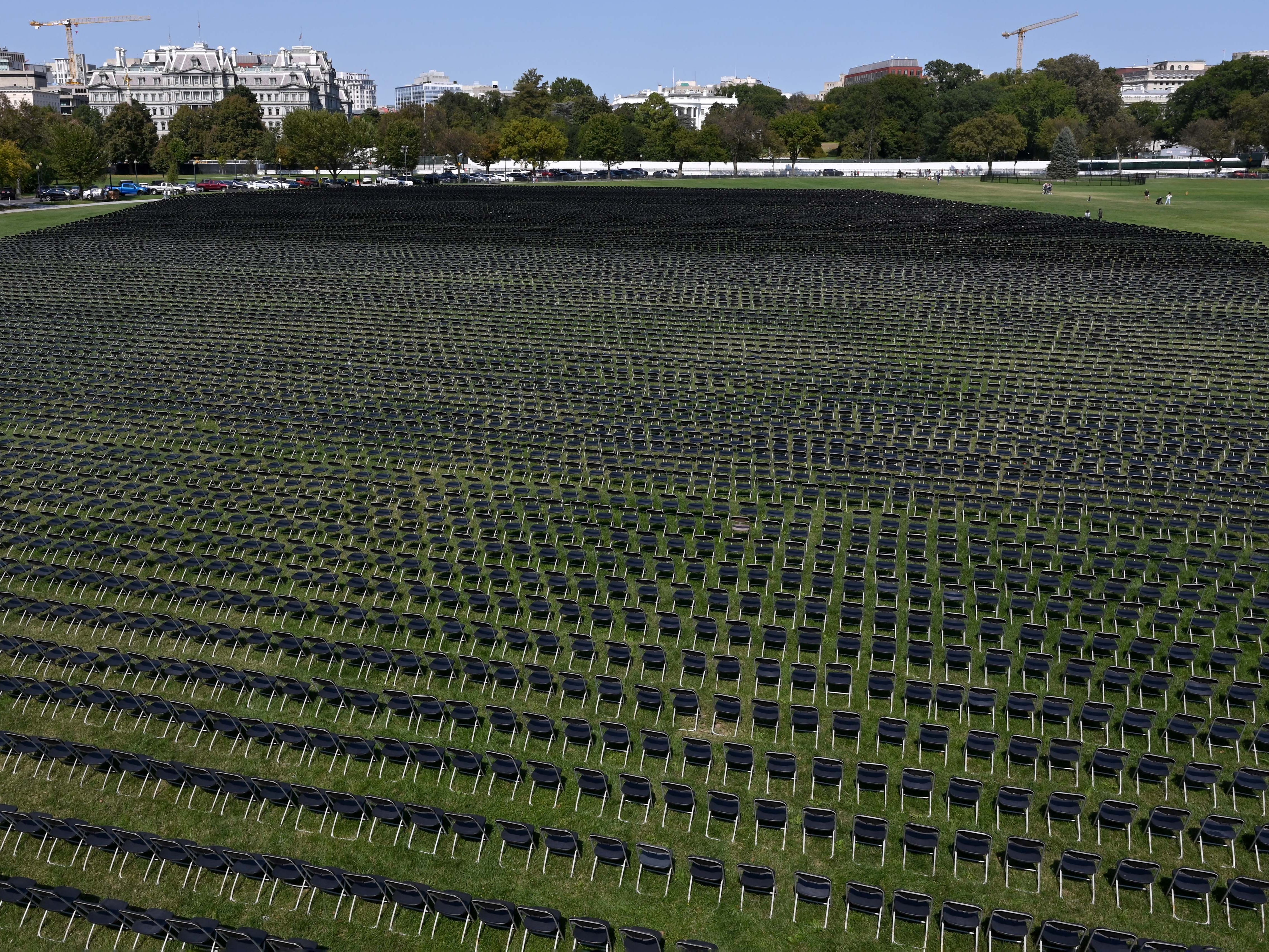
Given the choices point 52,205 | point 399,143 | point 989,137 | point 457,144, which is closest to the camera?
point 52,205

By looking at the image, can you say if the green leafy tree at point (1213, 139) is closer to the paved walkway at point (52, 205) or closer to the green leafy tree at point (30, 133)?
the paved walkway at point (52, 205)

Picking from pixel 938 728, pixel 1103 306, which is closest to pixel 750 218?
pixel 1103 306

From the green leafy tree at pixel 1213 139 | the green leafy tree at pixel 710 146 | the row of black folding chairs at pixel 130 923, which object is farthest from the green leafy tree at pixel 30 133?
the green leafy tree at pixel 1213 139

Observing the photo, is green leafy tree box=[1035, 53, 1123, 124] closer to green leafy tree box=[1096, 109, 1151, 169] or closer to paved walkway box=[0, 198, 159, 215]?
green leafy tree box=[1096, 109, 1151, 169]

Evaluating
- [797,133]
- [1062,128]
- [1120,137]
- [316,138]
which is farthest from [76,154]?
[1120,137]

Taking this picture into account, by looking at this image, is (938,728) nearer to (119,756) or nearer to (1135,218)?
(119,756)

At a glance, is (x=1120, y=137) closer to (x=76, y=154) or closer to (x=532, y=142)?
(x=532, y=142)
